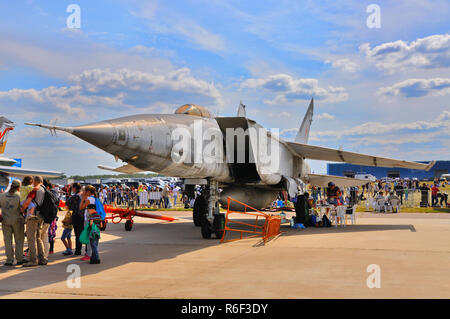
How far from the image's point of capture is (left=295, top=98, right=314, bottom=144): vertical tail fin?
57.4 ft

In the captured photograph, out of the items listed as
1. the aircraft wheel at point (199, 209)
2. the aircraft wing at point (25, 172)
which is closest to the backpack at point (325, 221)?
the aircraft wheel at point (199, 209)

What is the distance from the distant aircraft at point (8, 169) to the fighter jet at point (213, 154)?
887 cm

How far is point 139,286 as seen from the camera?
209 inches

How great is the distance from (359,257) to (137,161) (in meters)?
4.22

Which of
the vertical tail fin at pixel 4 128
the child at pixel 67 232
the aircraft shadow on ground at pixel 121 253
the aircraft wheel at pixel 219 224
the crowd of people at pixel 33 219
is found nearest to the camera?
the aircraft shadow on ground at pixel 121 253

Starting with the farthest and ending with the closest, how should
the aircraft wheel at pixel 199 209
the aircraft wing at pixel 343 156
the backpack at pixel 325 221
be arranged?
1. the backpack at pixel 325 221
2. the aircraft wheel at pixel 199 209
3. the aircraft wing at pixel 343 156

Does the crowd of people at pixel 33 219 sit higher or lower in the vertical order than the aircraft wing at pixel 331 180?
lower

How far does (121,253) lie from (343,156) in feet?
28.3

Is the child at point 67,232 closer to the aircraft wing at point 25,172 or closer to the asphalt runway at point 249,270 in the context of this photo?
the asphalt runway at point 249,270

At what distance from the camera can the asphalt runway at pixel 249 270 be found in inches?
194

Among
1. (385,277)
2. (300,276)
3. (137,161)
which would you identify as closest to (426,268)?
(385,277)

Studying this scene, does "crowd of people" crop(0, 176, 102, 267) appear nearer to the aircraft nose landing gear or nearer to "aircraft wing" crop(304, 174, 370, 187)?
the aircraft nose landing gear

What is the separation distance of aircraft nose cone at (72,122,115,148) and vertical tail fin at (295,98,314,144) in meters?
12.3

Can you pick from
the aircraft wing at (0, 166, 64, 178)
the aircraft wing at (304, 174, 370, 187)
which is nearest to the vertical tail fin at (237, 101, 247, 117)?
the aircraft wing at (304, 174, 370, 187)
